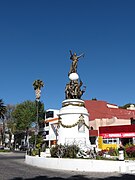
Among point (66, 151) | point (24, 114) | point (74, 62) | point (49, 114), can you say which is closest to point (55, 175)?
point (66, 151)

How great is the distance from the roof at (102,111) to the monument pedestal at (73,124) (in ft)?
119

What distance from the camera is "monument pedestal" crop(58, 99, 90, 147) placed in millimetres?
24641

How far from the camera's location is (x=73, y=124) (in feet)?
80.7

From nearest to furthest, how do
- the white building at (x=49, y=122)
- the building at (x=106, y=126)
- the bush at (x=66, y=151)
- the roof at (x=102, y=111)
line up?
the bush at (x=66, y=151) → the building at (x=106, y=126) → the roof at (x=102, y=111) → the white building at (x=49, y=122)

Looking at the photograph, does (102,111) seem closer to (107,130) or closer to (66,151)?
(107,130)

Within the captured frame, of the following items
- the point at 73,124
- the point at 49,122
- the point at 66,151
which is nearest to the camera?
the point at 66,151

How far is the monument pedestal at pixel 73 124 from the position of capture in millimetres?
24641

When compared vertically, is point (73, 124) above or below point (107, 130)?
below

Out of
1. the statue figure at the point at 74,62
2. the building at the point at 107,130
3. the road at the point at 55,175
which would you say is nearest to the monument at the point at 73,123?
the statue figure at the point at 74,62

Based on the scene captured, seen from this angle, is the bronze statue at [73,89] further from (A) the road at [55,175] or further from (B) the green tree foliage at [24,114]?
(B) the green tree foliage at [24,114]

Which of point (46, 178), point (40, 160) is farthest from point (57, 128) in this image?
point (46, 178)

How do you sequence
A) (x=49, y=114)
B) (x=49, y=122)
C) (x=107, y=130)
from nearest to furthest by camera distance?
(x=107, y=130)
(x=49, y=122)
(x=49, y=114)

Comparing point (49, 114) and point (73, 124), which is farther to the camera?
point (49, 114)

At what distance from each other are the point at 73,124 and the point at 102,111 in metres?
39.7
